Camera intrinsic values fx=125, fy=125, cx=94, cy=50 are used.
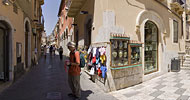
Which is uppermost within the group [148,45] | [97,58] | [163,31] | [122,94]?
[163,31]

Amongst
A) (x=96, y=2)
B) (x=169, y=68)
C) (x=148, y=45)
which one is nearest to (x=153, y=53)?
(x=148, y=45)

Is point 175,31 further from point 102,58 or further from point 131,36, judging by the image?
point 102,58

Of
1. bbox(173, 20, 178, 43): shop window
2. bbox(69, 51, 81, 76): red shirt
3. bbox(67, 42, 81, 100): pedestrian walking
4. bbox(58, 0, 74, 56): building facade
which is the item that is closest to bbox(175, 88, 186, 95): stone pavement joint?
bbox(67, 42, 81, 100): pedestrian walking

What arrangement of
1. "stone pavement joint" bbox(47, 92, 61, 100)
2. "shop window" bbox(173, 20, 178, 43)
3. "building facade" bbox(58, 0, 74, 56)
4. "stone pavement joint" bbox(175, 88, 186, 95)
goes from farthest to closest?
1. "building facade" bbox(58, 0, 74, 56)
2. "shop window" bbox(173, 20, 178, 43)
3. "stone pavement joint" bbox(175, 88, 186, 95)
4. "stone pavement joint" bbox(47, 92, 61, 100)

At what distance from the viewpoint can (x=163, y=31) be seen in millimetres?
7410

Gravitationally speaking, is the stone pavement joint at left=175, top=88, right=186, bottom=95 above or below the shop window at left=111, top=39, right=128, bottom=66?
below

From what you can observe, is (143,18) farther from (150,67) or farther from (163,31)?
(150,67)

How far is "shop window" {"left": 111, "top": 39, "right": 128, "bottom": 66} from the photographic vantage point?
480 cm

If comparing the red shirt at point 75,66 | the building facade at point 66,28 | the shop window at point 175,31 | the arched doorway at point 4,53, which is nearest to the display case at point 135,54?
the red shirt at point 75,66

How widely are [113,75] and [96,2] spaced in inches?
131

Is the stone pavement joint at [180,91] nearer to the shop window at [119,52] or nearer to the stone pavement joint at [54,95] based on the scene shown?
the shop window at [119,52]

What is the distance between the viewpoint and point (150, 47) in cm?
701

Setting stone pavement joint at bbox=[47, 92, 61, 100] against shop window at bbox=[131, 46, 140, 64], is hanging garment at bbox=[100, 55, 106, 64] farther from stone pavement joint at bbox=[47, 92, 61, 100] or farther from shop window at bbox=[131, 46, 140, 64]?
stone pavement joint at bbox=[47, 92, 61, 100]

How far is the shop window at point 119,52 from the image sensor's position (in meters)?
4.80
